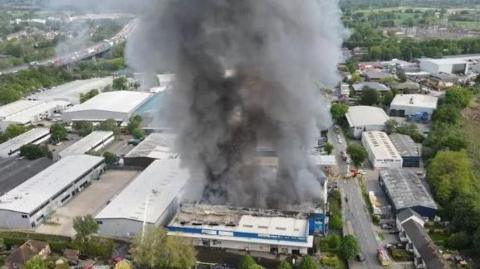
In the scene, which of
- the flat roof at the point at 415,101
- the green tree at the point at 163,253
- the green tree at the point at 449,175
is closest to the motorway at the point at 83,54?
the flat roof at the point at 415,101

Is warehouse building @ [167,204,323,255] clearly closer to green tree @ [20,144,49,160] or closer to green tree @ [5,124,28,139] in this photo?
green tree @ [20,144,49,160]

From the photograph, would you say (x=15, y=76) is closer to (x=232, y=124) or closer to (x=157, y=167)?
(x=157, y=167)

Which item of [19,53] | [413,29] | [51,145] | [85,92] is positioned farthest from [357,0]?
[51,145]

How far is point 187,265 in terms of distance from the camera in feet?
63.5

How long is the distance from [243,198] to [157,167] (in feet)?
24.4

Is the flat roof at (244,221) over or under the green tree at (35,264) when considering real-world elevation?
under

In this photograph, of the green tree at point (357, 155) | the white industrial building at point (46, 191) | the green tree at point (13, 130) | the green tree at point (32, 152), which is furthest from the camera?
the green tree at point (13, 130)

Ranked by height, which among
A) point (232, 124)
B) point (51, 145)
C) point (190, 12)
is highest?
point (190, 12)

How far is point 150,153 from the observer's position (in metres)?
32.3

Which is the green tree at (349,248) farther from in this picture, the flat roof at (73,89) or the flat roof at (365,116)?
the flat roof at (73,89)

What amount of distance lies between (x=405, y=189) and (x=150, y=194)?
43.6ft

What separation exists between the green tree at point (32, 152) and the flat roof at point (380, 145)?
21767 millimetres

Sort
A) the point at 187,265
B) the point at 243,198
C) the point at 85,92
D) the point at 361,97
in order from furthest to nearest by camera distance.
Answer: the point at 85,92 → the point at 361,97 → the point at 243,198 → the point at 187,265

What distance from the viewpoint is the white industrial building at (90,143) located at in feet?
109
